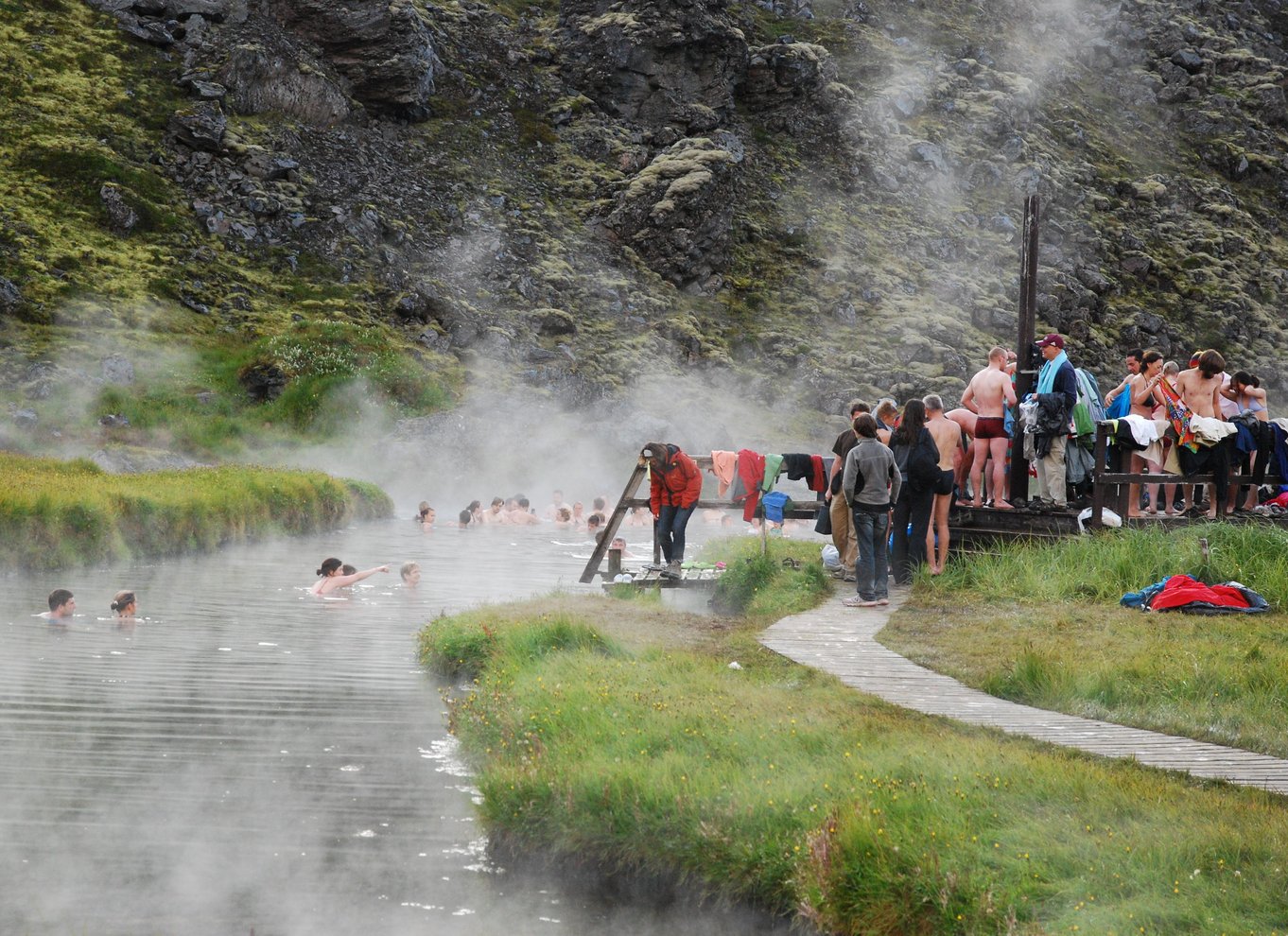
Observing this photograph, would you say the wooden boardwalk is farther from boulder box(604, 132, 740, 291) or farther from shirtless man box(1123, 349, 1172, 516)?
boulder box(604, 132, 740, 291)

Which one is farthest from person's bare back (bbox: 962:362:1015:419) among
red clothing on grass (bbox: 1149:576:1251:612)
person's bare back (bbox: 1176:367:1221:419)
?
red clothing on grass (bbox: 1149:576:1251:612)

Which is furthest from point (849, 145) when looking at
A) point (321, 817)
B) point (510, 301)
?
point (321, 817)

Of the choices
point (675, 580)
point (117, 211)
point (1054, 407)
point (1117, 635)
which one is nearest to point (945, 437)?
point (1054, 407)

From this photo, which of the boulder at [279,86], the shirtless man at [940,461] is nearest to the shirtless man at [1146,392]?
the shirtless man at [940,461]

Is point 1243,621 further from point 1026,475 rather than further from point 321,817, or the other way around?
point 321,817

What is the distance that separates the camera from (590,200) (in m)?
69.4

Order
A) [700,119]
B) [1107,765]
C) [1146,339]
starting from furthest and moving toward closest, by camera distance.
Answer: [700,119]
[1146,339]
[1107,765]

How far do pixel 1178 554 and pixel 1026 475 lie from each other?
11.2 ft

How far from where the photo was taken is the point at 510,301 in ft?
198

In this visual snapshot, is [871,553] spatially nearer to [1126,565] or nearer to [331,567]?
[1126,565]

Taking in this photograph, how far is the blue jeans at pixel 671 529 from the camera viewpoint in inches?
778

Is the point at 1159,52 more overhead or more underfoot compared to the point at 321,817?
more overhead

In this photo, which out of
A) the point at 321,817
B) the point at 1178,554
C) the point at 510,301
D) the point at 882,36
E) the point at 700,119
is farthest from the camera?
the point at 882,36

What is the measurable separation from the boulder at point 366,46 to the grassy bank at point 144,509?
39193 millimetres
